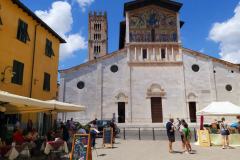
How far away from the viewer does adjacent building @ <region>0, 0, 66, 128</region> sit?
1275cm

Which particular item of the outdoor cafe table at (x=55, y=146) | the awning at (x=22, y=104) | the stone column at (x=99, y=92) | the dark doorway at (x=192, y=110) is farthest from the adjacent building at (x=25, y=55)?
the dark doorway at (x=192, y=110)

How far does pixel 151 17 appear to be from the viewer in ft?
96.4

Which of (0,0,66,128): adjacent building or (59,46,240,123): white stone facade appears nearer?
(0,0,66,128): adjacent building

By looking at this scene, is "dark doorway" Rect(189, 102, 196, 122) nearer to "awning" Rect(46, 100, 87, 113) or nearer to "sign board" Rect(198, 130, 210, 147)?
"sign board" Rect(198, 130, 210, 147)

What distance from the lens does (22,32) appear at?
46.8ft

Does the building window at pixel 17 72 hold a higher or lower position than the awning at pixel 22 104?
higher

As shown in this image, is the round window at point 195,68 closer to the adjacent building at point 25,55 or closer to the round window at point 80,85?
the round window at point 80,85

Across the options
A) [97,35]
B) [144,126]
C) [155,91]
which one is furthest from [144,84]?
[97,35]

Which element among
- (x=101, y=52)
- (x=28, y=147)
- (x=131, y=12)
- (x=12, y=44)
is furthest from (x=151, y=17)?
(x=101, y=52)

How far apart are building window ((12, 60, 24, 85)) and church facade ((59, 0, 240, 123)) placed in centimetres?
1247

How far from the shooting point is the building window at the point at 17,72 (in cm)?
1346

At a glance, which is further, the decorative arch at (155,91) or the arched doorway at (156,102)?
the decorative arch at (155,91)

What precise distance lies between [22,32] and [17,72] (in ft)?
9.66

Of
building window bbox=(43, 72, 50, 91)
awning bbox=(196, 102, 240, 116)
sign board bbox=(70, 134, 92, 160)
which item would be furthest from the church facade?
sign board bbox=(70, 134, 92, 160)
